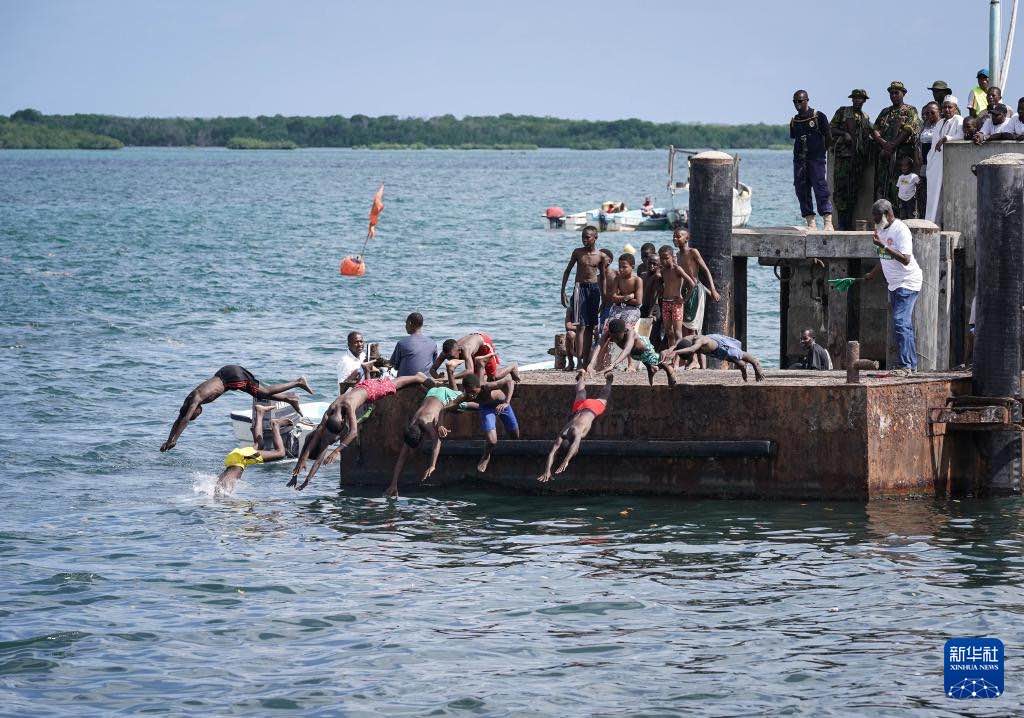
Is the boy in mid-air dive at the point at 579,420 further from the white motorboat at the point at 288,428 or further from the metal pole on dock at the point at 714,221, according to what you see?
the white motorboat at the point at 288,428

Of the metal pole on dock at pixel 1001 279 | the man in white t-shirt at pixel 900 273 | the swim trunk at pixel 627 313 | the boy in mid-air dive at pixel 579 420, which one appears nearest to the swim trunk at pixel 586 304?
the swim trunk at pixel 627 313

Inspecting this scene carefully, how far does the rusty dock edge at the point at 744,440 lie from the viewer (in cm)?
1569

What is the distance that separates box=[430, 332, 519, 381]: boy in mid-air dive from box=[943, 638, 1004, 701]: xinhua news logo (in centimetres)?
578

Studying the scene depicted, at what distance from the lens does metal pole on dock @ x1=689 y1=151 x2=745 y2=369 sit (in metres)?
18.1

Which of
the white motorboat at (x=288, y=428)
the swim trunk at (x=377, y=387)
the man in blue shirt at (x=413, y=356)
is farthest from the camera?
the white motorboat at (x=288, y=428)

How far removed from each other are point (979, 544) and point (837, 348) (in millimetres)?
4723

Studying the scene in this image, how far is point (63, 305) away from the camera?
41.5m

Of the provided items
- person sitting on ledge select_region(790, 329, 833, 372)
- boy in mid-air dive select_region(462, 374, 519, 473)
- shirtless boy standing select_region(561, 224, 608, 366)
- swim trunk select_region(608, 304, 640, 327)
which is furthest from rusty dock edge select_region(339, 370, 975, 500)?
person sitting on ledge select_region(790, 329, 833, 372)

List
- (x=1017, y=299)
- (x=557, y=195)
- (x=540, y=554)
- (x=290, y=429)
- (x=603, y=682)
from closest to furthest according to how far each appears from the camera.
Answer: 1. (x=603, y=682)
2. (x=540, y=554)
3. (x=1017, y=299)
4. (x=290, y=429)
5. (x=557, y=195)

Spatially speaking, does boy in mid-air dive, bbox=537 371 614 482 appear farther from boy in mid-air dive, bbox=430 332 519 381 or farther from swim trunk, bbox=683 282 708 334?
swim trunk, bbox=683 282 708 334

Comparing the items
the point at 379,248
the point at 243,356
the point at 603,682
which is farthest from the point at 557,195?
the point at 603,682

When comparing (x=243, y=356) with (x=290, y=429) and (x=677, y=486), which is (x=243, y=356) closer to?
(x=290, y=429)

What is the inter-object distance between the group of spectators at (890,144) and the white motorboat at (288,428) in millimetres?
7310

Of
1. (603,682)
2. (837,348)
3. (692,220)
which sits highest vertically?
(692,220)
